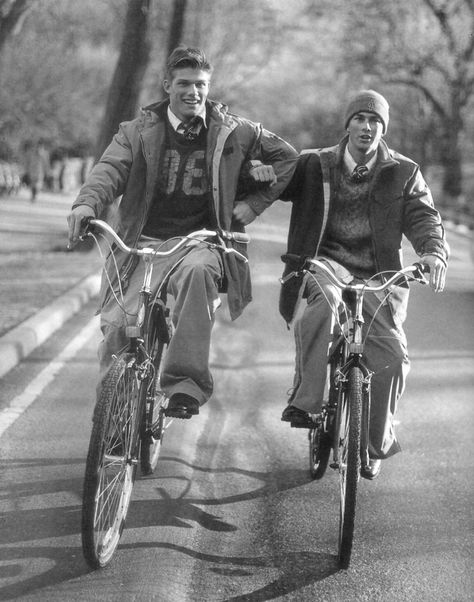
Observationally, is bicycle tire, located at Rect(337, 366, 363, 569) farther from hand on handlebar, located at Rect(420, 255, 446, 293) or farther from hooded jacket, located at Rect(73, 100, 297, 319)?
hooded jacket, located at Rect(73, 100, 297, 319)

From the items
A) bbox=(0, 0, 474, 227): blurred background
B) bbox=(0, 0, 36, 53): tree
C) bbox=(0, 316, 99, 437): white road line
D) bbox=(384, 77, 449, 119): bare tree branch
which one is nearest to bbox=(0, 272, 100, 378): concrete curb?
bbox=(0, 316, 99, 437): white road line

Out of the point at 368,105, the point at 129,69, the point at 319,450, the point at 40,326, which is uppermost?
the point at 129,69

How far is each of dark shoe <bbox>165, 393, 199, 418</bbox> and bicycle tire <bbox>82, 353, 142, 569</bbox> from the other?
0.18 meters

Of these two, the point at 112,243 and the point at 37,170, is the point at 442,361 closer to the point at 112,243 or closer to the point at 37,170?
the point at 112,243

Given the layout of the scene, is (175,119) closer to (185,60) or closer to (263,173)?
(185,60)

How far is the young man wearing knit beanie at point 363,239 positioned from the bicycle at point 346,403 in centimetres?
Answer: 9

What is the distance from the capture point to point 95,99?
49.5 meters

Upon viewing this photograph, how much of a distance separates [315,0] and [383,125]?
39.1 meters

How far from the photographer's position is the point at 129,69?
56.3ft

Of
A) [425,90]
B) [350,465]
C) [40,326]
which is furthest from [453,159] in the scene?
[350,465]

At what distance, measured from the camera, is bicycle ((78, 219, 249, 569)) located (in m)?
4.17

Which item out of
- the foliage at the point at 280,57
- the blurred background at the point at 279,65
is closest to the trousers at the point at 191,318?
the blurred background at the point at 279,65

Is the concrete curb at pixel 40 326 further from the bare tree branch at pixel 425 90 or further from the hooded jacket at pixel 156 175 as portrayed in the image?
the bare tree branch at pixel 425 90

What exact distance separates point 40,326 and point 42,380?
5.85 ft
